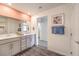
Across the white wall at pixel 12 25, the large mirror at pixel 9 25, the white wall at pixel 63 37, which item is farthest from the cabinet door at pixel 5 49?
the white wall at pixel 63 37

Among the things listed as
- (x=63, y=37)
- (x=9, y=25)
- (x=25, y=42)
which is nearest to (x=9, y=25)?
(x=9, y=25)

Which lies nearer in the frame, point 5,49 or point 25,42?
point 5,49

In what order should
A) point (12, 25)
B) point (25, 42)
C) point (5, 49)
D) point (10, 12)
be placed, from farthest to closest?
point (25, 42), point (12, 25), point (10, 12), point (5, 49)

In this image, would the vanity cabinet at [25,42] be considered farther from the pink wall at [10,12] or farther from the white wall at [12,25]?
the pink wall at [10,12]

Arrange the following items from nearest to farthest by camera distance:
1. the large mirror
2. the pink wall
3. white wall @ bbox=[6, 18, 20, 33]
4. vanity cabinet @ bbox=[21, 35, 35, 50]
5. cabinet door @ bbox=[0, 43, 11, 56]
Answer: cabinet door @ bbox=[0, 43, 11, 56]
the pink wall
the large mirror
white wall @ bbox=[6, 18, 20, 33]
vanity cabinet @ bbox=[21, 35, 35, 50]

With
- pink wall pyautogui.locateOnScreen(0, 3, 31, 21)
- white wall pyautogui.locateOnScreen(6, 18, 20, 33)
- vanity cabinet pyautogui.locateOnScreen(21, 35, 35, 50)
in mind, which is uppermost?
pink wall pyautogui.locateOnScreen(0, 3, 31, 21)

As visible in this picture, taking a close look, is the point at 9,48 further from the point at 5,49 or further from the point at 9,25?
the point at 9,25

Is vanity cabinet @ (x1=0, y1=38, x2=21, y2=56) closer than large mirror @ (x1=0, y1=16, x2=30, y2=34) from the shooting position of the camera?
Yes

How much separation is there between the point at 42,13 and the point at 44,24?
274cm

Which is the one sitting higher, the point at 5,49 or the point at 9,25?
the point at 9,25

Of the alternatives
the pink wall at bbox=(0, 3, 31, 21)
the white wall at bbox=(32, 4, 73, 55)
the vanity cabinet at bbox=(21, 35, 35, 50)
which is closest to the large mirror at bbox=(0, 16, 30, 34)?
the pink wall at bbox=(0, 3, 31, 21)

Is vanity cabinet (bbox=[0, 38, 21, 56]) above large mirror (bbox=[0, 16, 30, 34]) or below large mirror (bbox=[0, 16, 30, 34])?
below

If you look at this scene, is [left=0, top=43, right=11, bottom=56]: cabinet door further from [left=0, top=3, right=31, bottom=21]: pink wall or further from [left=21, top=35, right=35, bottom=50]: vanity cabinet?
[left=0, top=3, right=31, bottom=21]: pink wall

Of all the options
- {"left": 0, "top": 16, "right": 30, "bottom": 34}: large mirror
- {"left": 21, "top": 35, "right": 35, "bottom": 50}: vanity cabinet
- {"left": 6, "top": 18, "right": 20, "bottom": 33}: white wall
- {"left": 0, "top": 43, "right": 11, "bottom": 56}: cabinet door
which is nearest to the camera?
Result: {"left": 0, "top": 43, "right": 11, "bottom": 56}: cabinet door
